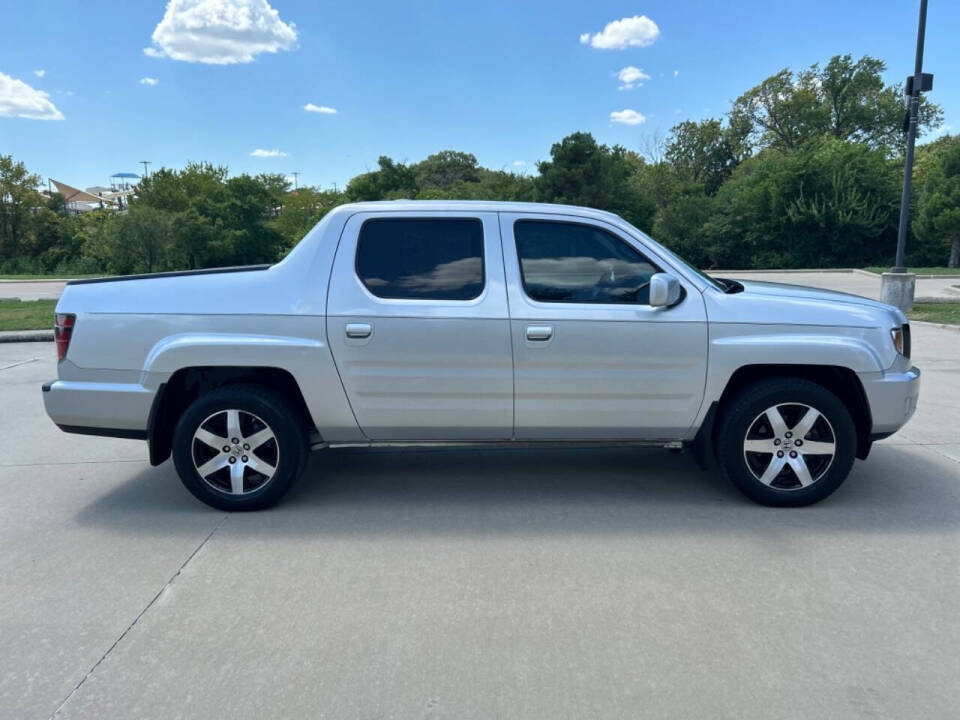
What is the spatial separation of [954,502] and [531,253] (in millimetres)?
3146

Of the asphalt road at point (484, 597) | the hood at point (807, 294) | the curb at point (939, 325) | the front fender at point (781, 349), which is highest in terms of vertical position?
the hood at point (807, 294)

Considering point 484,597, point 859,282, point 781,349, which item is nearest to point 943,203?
point 859,282

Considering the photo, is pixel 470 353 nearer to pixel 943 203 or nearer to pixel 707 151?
pixel 943 203

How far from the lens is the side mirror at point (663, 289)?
4.31 meters

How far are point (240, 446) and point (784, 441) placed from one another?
11.0 feet

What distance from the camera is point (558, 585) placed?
3.62 metres

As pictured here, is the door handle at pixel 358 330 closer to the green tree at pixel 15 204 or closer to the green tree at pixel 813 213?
the green tree at pixel 813 213

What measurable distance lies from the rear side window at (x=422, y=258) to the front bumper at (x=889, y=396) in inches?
97.9

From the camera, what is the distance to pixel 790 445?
4543 millimetres

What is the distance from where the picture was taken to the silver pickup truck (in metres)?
4.45

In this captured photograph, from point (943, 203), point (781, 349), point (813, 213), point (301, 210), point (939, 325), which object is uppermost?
point (301, 210)

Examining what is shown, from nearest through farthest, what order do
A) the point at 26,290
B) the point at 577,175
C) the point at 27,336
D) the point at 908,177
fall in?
the point at 27,336, the point at 908,177, the point at 26,290, the point at 577,175

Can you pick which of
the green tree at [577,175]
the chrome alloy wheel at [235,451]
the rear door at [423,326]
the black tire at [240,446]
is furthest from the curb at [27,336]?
the green tree at [577,175]

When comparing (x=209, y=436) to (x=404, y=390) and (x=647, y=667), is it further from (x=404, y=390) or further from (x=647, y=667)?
(x=647, y=667)
